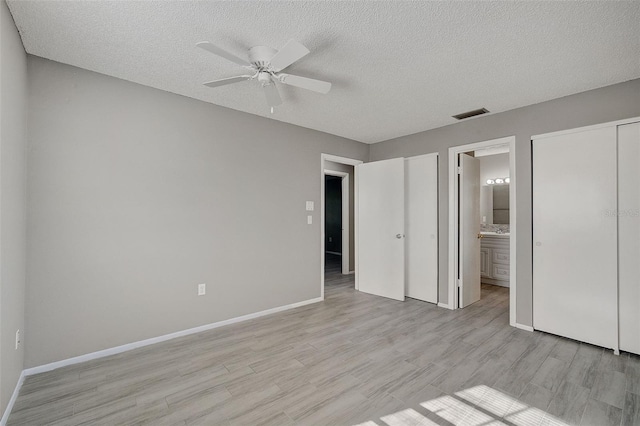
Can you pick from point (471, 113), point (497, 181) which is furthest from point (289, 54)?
point (497, 181)

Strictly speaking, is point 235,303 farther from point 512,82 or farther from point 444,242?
point 512,82

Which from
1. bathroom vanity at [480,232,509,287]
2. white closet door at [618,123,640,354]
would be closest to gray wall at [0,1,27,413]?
white closet door at [618,123,640,354]

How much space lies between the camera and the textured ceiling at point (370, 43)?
174 centimetres

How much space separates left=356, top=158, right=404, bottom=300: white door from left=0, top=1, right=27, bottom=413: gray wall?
3.97 m

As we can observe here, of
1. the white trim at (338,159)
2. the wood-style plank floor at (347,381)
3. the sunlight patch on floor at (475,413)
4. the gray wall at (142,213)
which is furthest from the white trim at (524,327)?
the white trim at (338,159)

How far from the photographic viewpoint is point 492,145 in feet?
11.6

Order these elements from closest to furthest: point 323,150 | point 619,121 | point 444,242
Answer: point 619,121
point 444,242
point 323,150

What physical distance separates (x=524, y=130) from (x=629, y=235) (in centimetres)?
141

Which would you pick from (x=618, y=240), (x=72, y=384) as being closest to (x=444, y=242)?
(x=618, y=240)

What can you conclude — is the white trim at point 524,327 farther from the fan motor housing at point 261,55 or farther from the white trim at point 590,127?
the fan motor housing at point 261,55

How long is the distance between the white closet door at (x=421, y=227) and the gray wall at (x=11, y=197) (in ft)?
14.0

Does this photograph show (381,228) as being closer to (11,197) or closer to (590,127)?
(590,127)

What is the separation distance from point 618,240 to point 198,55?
13.4ft

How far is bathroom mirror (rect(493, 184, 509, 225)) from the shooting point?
5.57 meters
